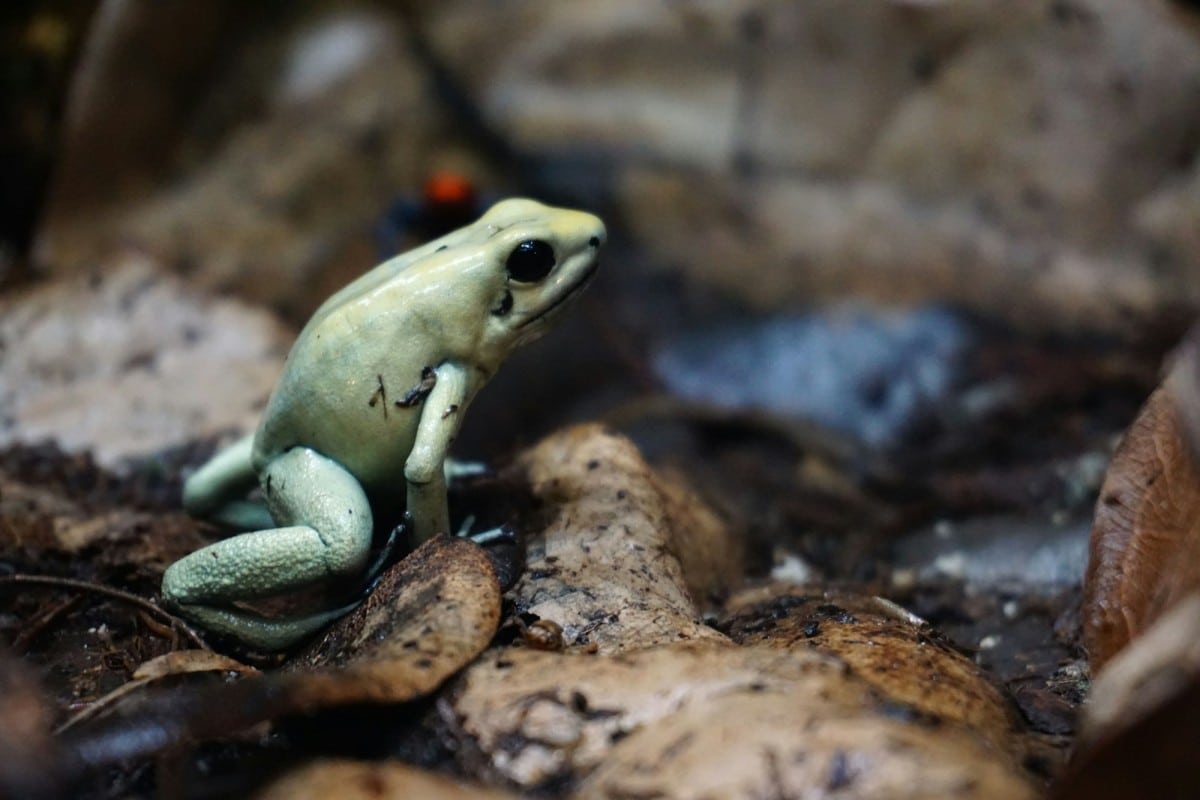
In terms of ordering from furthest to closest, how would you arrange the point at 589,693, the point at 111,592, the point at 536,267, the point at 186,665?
1. the point at 536,267
2. the point at 111,592
3. the point at 186,665
4. the point at 589,693

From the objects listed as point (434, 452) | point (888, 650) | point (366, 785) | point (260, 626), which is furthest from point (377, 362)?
point (888, 650)

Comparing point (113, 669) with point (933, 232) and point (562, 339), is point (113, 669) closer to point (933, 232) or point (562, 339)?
point (562, 339)

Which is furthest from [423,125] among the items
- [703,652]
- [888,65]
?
[703,652]

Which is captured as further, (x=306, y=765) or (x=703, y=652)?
(x=703, y=652)

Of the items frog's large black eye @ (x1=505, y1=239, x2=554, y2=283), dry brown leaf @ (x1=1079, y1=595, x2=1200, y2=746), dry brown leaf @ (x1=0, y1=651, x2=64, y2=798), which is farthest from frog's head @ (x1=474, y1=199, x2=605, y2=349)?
dry brown leaf @ (x1=1079, y1=595, x2=1200, y2=746)

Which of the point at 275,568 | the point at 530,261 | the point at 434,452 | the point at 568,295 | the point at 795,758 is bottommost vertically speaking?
the point at 275,568

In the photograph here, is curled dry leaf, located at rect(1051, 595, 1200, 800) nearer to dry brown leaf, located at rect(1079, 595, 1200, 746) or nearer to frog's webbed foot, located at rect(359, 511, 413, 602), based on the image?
dry brown leaf, located at rect(1079, 595, 1200, 746)

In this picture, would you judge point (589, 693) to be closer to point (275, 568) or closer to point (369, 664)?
point (369, 664)
